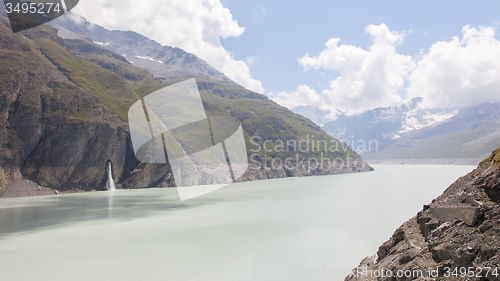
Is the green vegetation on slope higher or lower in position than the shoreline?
higher

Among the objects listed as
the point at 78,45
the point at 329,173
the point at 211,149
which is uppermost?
the point at 78,45

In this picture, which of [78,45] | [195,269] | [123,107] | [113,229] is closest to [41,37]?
[123,107]

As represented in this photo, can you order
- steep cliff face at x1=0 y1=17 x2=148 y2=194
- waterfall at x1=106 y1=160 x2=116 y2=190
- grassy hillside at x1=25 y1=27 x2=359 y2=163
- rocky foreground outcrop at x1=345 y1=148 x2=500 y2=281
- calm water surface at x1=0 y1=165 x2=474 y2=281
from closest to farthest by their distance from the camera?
1. rocky foreground outcrop at x1=345 y1=148 x2=500 y2=281
2. calm water surface at x1=0 y1=165 x2=474 y2=281
3. steep cliff face at x1=0 y1=17 x2=148 y2=194
4. waterfall at x1=106 y1=160 x2=116 y2=190
5. grassy hillside at x1=25 y1=27 x2=359 y2=163

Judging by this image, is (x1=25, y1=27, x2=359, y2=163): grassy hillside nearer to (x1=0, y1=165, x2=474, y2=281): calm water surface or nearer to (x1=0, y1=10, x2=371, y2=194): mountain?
(x1=0, y1=10, x2=371, y2=194): mountain

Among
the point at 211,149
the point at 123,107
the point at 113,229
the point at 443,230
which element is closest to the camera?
the point at 443,230

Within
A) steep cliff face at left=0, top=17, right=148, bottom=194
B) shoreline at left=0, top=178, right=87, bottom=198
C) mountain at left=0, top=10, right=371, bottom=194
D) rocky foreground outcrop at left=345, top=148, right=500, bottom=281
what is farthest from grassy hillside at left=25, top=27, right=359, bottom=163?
rocky foreground outcrop at left=345, top=148, right=500, bottom=281

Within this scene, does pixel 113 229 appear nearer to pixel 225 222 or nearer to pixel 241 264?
pixel 225 222

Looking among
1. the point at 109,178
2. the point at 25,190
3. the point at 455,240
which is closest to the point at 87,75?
the point at 109,178

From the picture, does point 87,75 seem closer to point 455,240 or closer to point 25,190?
point 25,190

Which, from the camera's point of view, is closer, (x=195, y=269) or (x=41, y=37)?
(x=195, y=269)
